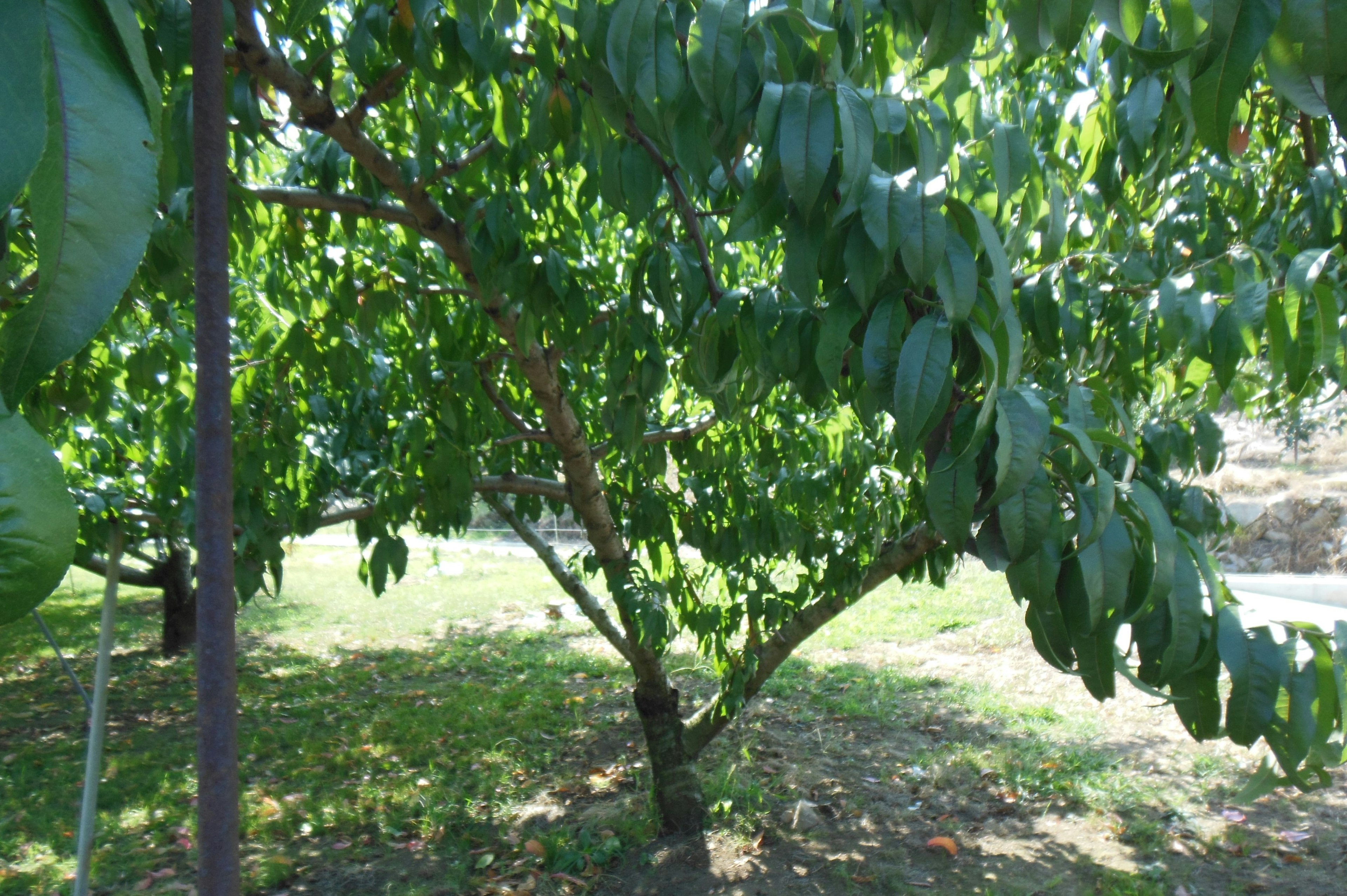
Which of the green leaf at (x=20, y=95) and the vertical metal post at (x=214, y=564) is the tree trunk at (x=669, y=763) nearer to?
the vertical metal post at (x=214, y=564)

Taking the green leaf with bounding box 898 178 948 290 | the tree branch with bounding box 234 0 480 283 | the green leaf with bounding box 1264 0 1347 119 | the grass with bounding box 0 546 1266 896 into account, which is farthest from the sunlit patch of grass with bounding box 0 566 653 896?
the green leaf with bounding box 1264 0 1347 119

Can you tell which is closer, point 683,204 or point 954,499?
point 954,499

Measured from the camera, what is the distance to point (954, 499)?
1114mm

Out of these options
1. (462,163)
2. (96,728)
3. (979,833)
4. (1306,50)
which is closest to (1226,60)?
(1306,50)

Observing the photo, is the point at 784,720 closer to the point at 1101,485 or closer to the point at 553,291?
the point at 553,291

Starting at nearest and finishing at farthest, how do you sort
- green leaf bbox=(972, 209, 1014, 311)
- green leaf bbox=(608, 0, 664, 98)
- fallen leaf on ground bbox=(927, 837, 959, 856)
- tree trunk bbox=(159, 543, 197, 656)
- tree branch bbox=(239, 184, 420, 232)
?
green leaf bbox=(972, 209, 1014, 311) → green leaf bbox=(608, 0, 664, 98) → tree branch bbox=(239, 184, 420, 232) → fallen leaf on ground bbox=(927, 837, 959, 856) → tree trunk bbox=(159, 543, 197, 656)

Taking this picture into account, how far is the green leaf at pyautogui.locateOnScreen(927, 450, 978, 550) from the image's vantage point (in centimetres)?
111

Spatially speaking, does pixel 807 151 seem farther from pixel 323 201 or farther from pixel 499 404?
pixel 499 404

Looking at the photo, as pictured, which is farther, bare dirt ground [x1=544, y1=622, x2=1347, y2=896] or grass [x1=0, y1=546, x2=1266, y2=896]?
grass [x1=0, y1=546, x2=1266, y2=896]

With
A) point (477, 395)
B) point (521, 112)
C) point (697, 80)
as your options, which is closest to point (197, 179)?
point (697, 80)

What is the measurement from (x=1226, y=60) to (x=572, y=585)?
407 cm

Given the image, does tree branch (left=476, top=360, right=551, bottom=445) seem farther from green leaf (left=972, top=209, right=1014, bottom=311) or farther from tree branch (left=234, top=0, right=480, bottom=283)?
green leaf (left=972, top=209, right=1014, bottom=311)

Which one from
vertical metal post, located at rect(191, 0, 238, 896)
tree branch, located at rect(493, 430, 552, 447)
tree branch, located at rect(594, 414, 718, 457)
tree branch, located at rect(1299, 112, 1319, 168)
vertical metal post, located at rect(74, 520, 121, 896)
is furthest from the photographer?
tree branch, located at rect(594, 414, 718, 457)

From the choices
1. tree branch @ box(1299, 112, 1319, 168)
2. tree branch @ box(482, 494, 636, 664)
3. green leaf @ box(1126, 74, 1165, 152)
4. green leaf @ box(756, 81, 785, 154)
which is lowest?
tree branch @ box(482, 494, 636, 664)
